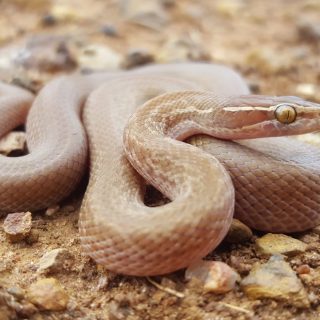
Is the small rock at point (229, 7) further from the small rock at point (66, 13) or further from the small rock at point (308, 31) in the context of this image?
the small rock at point (66, 13)

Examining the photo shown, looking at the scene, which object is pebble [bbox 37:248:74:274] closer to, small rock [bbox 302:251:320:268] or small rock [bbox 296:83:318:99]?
small rock [bbox 302:251:320:268]

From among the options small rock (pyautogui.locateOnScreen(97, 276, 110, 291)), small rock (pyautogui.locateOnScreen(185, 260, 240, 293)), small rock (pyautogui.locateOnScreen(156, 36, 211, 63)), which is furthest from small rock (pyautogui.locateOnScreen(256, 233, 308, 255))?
small rock (pyautogui.locateOnScreen(156, 36, 211, 63))

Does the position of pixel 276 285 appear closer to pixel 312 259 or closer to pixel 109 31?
pixel 312 259

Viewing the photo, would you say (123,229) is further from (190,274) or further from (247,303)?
(247,303)

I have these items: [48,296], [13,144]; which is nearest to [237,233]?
[48,296]

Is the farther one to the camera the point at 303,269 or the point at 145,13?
the point at 145,13

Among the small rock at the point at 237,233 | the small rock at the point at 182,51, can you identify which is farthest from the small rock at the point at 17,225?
the small rock at the point at 182,51
